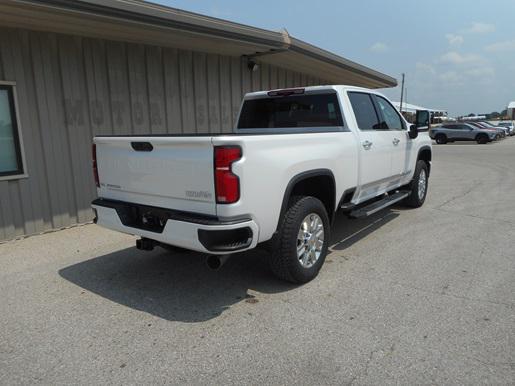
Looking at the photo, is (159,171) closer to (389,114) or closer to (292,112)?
(292,112)

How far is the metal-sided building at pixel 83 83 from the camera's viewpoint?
5.68 meters

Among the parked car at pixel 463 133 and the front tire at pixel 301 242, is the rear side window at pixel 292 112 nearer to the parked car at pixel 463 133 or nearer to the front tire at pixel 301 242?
the front tire at pixel 301 242

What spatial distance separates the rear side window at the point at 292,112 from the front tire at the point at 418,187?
117 inches

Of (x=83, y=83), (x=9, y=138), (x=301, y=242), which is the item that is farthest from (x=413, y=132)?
(x=9, y=138)

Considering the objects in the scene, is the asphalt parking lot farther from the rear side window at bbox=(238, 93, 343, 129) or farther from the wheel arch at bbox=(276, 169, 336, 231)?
the rear side window at bbox=(238, 93, 343, 129)

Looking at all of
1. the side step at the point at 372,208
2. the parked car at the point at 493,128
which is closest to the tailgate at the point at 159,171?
the side step at the point at 372,208

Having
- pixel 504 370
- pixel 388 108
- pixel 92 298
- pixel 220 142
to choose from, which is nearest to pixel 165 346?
pixel 92 298

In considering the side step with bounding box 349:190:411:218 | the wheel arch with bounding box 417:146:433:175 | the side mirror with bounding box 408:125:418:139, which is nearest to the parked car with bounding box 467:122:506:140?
the wheel arch with bounding box 417:146:433:175

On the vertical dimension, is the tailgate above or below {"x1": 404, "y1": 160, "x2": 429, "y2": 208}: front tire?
above

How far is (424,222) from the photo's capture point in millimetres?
6512

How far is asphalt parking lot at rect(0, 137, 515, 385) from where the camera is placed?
9.14ft

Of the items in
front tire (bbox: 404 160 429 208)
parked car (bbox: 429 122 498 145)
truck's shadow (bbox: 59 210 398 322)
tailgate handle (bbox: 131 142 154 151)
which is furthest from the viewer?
parked car (bbox: 429 122 498 145)

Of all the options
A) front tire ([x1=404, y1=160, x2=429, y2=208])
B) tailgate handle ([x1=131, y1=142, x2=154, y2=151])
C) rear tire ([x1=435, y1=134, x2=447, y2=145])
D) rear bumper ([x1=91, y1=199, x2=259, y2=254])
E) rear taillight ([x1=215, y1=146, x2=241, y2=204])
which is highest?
tailgate handle ([x1=131, y1=142, x2=154, y2=151])

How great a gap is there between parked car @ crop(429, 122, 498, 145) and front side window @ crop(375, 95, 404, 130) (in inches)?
1032
